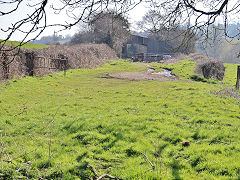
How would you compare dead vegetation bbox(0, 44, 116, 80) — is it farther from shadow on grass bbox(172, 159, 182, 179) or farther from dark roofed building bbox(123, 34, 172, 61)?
dark roofed building bbox(123, 34, 172, 61)

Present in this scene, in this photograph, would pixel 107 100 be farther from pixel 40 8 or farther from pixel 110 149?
pixel 40 8

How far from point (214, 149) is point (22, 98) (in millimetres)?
9948

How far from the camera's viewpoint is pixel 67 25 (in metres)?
2.96

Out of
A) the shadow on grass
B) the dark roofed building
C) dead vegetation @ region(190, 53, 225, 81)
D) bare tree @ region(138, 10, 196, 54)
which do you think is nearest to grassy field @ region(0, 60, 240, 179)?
the shadow on grass

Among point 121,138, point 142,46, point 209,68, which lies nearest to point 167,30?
point 121,138

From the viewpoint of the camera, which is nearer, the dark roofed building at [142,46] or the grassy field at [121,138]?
the grassy field at [121,138]

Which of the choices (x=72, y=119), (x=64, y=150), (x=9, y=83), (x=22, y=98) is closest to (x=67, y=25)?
(x=64, y=150)

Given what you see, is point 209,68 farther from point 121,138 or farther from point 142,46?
point 142,46

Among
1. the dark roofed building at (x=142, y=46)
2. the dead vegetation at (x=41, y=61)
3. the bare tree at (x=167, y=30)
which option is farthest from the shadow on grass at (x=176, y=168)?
the dark roofed building at (x=142, y=46)

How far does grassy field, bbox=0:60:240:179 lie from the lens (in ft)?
13.4

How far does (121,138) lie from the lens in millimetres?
6074

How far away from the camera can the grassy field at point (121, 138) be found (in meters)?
4.09

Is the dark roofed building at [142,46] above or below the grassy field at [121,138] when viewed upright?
above

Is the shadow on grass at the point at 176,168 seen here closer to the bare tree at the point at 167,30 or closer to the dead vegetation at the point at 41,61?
the bare tree at the point at 167,30
